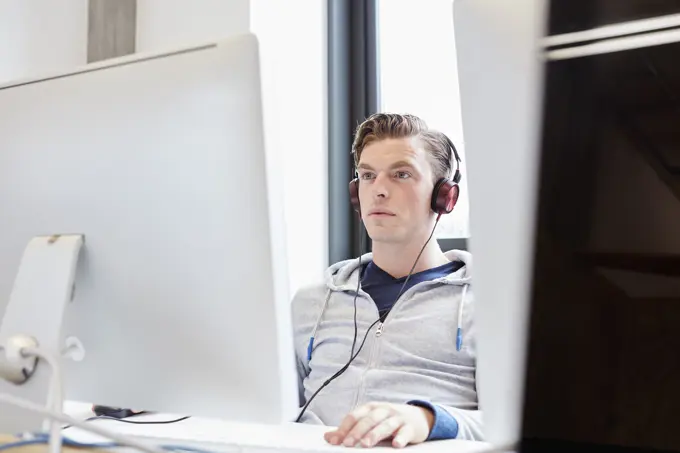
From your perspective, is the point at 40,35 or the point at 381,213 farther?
the point at 40,35

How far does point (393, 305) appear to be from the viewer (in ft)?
4.64

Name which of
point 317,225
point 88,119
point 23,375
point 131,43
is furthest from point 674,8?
point 131,43

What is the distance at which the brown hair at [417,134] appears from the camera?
1.48 meters

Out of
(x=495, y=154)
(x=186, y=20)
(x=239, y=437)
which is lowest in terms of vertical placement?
(x=239, y=437)

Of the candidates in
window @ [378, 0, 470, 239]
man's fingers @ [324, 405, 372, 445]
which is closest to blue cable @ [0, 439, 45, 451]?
man's fingers @ [324, 405, 372, 445]

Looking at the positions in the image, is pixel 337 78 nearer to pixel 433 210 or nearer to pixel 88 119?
pixel 433 210

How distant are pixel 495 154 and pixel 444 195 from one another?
90 centimetres

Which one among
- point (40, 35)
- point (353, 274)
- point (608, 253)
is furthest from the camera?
point (40, 35)

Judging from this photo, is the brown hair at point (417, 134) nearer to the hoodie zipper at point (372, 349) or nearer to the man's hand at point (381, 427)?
the hoodie zipper at point (372, 349)

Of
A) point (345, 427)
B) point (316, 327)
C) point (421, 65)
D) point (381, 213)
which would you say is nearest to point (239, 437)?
point (345, 427)

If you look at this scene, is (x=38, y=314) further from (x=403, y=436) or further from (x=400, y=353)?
(x=400, y=353)

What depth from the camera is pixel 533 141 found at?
41 centimetres

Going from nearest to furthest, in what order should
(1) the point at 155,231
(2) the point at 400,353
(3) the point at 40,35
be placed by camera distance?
(1) the point at 155,231
(2) the point at 400,353
(3) the point at 40,35

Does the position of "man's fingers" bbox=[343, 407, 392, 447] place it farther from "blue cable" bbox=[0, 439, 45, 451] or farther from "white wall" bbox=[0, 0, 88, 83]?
"white wall" bbox=[0, 0, 88, 83]
